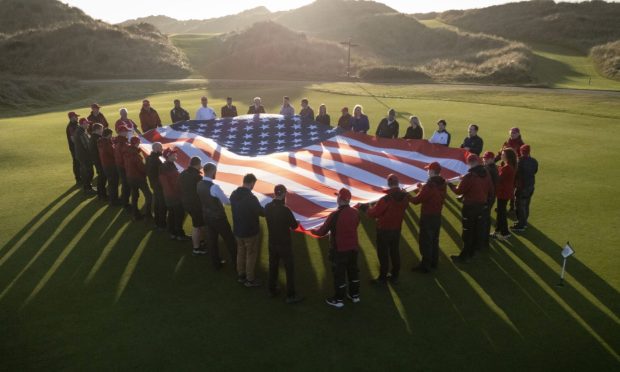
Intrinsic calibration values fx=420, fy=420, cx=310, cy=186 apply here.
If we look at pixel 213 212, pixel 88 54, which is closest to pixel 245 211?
pixel 213 212

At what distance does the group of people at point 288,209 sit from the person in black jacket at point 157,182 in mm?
19

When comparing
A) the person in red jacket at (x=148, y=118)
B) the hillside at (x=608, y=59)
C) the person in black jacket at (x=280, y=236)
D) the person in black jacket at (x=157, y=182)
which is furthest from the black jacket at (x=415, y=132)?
the hillside at (x=608, y=59)

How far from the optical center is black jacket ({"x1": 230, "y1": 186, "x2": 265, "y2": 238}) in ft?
19.5

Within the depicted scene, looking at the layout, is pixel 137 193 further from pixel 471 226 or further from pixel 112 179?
pixel 471 226

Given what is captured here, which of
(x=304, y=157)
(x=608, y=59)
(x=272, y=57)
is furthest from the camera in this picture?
(x=272, y=57)

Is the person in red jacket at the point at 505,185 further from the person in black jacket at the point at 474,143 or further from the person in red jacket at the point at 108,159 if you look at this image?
the person in red jacket at the point at 108,159

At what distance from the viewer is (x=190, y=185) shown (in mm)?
6930

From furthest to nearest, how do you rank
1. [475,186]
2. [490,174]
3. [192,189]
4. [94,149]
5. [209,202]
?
[94,149]
[490,174]
[192,189]
[475,186]
[209,202]

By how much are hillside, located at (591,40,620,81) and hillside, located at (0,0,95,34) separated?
61041 millimetres

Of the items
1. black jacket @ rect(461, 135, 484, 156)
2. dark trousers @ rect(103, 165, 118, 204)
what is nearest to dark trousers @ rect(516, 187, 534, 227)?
black jacket @ rect(461, 135, 484, 156)

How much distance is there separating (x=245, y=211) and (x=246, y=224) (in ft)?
0.67

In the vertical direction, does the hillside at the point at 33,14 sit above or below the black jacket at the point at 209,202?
above

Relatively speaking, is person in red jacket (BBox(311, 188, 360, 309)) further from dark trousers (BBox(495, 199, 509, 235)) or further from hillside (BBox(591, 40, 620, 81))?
hillside (BBox(591, 40, 620, 81))

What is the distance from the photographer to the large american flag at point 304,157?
7.43 m
